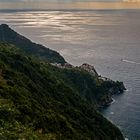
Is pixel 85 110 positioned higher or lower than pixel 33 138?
lower

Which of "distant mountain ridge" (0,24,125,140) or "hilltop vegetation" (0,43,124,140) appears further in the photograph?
"distant mountain ridge" (0,24,125,140)

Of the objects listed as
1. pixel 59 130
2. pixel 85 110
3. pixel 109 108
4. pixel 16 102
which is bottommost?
pixel 109 108

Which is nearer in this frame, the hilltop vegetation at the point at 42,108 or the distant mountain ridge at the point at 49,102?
the hilltop vegetation at the point at 42,108

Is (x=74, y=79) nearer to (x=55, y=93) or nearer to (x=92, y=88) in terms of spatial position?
(x=92, y=88)

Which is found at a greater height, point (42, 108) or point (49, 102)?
point (42, 108)

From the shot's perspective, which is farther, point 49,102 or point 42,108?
point 49,102

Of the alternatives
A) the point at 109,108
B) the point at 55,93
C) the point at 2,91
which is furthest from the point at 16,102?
the point at 109,108

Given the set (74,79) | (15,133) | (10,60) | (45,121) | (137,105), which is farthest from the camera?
(74,79)

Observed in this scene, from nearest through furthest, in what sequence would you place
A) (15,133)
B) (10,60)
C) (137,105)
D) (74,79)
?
(15,133) → (10,60) → (137,105) → (74,79)
